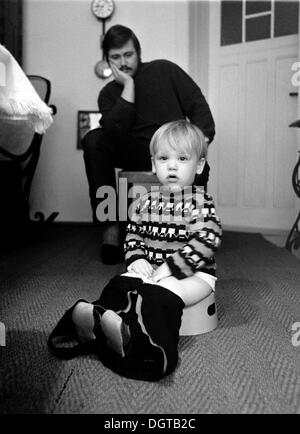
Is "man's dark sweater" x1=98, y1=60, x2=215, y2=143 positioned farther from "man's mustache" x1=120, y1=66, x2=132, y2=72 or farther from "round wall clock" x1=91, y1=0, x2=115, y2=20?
"round wall clock" x1=91, y1=0, x2=115, y2=20

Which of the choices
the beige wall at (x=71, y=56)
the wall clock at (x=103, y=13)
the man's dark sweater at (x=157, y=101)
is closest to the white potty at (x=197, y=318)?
the man's dark sweater at (x=157, y=101)

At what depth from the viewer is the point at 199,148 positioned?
1040mm

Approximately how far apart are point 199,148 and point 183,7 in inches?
94.0

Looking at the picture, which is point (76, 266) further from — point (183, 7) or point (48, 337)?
point (183, 7)

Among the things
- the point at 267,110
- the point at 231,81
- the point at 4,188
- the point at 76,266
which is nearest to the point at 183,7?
the point at 231,81

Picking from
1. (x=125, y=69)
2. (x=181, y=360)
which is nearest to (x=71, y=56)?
(x=125, y=69)

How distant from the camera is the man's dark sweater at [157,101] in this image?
195 centimetres

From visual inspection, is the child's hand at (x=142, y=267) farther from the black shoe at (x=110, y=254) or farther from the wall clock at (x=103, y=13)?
the wall clock at (x=103, y=13)

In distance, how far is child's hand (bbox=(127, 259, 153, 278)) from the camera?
990mm

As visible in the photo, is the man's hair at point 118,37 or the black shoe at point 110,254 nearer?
the black shoe at point 110,254

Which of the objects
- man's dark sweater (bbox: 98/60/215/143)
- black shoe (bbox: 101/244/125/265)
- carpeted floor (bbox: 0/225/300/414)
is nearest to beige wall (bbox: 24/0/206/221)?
man's dark sweater (bbox: 98/60/215/143)

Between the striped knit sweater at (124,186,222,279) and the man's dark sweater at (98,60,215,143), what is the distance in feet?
2.95

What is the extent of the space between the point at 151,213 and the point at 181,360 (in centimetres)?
37

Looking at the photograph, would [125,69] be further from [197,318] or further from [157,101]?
[197,318]
